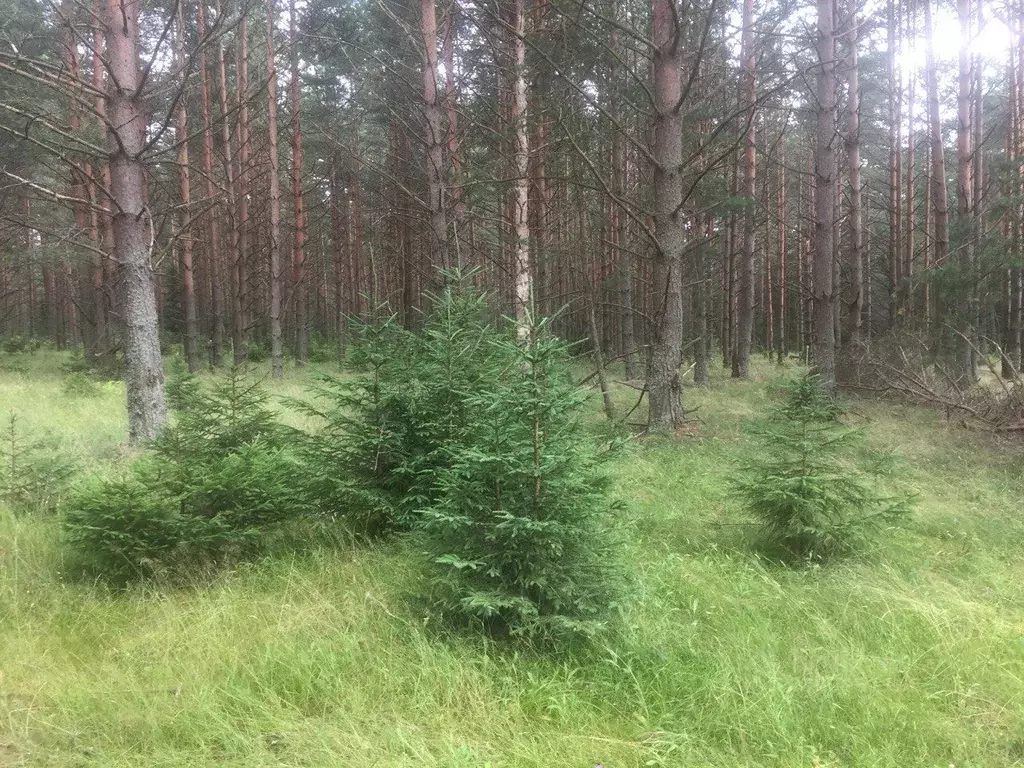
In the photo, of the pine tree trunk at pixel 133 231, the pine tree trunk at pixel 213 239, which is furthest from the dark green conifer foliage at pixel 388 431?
the pine tree trunk at pixel 213 239

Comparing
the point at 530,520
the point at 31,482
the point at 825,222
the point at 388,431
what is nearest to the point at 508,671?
the point at 530,520

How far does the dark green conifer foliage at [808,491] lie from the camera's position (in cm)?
404

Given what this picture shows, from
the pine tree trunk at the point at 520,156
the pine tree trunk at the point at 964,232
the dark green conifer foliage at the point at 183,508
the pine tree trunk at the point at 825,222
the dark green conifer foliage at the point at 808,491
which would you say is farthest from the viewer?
the pine tree trunk at the point at 964,232

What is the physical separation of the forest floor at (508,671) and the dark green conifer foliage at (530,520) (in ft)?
0.63

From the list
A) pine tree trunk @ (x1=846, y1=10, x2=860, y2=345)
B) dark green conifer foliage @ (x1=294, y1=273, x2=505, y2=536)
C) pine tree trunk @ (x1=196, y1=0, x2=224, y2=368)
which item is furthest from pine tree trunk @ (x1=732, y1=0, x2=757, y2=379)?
pine tree trunk @ (x1=196, y1=0, x2=224, y2=368)

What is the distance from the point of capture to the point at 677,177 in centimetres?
771

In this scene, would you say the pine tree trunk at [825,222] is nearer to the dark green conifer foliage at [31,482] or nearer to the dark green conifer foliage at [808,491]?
the dark green conifer foliage at [808,491]

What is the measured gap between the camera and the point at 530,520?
2840 millimetres

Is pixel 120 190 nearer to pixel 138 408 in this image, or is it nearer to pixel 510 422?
pixel 138 408

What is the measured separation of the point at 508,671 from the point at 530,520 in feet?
2.23

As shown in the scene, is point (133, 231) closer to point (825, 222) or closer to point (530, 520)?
point (530, 520)

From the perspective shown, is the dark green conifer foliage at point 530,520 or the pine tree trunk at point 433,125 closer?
the dark green conifer foliage at point 530,520

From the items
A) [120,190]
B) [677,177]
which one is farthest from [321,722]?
[677,177]

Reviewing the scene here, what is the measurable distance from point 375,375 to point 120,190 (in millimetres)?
3783
